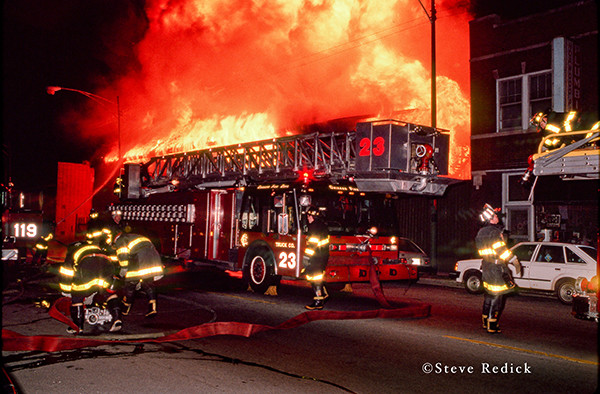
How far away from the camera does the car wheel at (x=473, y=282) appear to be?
40.1 feet

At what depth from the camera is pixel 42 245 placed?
14.7 m

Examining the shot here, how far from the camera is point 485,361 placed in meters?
5.80

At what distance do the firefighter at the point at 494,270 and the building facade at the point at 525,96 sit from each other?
27.4 feet

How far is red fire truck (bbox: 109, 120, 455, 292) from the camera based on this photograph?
10.0m

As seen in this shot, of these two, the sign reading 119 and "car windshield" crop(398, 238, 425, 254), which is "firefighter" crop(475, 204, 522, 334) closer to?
"car windshield" crop(398, 238, 425, 254)

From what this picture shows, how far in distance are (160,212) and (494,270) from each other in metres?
9.59

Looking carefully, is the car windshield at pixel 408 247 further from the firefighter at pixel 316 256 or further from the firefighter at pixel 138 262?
the firefighter at pixel 138 262

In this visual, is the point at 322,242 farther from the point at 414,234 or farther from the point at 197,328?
the point at 414,234

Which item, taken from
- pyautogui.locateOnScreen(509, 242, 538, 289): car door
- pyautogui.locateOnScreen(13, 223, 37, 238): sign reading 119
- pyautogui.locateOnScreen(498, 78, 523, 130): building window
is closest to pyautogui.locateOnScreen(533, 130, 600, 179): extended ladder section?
pyautogui.locateOnScreen(509, 242, 538, 289): car door

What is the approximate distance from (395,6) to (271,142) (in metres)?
11.3

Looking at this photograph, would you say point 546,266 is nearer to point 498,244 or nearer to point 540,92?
point 498,244

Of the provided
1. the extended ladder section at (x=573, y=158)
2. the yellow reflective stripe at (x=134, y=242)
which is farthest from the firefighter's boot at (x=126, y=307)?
the extended ladder section at (x=573, y=158)

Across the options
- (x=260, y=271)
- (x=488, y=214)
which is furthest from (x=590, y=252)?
(x=260, y=271)

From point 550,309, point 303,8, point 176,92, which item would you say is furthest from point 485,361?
point 176,92
